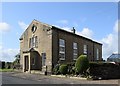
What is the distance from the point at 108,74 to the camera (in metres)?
29.1

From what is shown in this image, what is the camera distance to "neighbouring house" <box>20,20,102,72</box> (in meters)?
36.5

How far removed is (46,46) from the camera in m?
→ 37.1

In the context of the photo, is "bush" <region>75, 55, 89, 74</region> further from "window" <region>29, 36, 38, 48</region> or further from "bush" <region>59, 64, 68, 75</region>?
"window" <region>29, 36, 38, 48</region>

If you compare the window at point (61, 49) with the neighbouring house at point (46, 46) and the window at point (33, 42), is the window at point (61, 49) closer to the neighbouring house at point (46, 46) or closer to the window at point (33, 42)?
the neighbouring house at point (46, 46)

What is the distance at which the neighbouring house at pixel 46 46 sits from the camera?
3653cm

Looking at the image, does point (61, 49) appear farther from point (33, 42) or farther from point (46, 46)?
point (33, 42)

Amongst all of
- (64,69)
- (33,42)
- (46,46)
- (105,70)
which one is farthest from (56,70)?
(33,42)

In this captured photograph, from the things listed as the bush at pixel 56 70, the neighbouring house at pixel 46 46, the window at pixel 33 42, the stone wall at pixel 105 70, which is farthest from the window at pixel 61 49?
the stone wall at pixel 105 70

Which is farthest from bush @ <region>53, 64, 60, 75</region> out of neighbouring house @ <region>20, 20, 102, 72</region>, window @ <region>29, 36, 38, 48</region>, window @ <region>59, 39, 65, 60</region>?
window @ <region>29, 36, 38, 48</region>

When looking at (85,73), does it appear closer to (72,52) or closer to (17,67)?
(72,52)

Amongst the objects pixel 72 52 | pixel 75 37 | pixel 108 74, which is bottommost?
pixel 108 74

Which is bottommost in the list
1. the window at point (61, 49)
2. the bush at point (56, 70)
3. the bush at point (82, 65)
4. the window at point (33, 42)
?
the bush at point (56, 70)

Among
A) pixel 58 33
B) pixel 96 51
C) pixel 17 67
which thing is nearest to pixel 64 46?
pixel 58 33

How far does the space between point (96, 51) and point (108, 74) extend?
79.4ft
